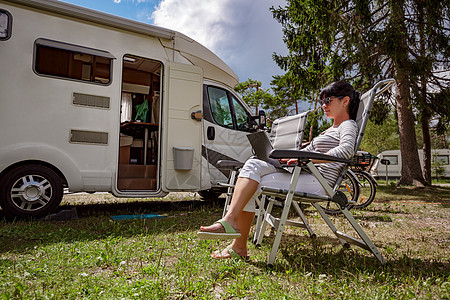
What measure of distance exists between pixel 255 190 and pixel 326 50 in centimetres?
823

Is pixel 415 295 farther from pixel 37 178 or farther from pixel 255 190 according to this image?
pixel 37 178

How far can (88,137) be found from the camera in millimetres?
4383

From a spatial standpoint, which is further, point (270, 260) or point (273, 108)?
point (273, 108)

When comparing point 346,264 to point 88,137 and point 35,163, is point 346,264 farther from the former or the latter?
point 35,163

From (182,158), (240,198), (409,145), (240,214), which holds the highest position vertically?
(409,145)

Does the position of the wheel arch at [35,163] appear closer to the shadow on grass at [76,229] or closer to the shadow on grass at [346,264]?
the shadow on grass at [76,229]

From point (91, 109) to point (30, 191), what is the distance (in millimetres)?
1289

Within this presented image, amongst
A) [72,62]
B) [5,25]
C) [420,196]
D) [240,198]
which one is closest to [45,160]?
[72,62]

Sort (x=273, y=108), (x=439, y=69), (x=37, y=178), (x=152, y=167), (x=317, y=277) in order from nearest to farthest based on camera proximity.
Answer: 1. (x=317, y=277)
2. (x=37, y=178)
3. (x=152, y=167)
4. (x=439, y=69)
5. (x=273, y=108)

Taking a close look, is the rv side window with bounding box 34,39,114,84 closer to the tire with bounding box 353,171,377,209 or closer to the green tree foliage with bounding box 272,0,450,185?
the tire with bounding box 353,171,377,209

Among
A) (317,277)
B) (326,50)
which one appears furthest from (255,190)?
(326,50)

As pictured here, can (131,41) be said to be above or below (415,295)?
above

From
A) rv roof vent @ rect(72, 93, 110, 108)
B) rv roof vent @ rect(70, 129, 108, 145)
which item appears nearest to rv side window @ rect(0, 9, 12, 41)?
rv roof vent @ rect(72, 93, 110, 108)

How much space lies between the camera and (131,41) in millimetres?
4809
